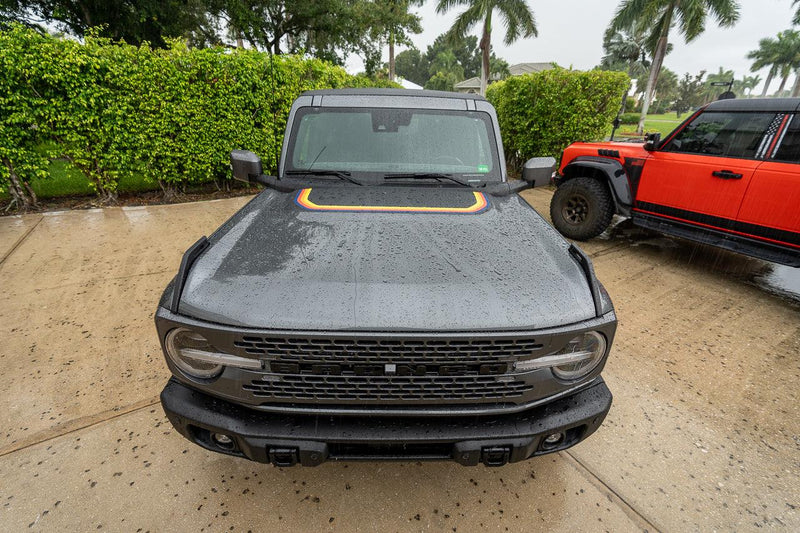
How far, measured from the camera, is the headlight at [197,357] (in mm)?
1331

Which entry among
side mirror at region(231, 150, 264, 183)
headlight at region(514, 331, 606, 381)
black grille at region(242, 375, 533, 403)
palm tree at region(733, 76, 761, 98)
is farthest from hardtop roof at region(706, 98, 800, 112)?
palm tree at region(733, 76, 761, 98)

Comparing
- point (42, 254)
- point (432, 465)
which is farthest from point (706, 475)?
point (42, 254)

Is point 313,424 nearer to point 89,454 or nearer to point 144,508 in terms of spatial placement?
point 144,508

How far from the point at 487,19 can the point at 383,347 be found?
25.5 m

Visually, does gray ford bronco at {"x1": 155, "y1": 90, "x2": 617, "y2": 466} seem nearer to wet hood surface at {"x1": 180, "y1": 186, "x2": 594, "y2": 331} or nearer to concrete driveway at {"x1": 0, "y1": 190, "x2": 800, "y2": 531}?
wet hood surface at {"x1": 180, "y1": 186, "x2": 594, "y2": 331}

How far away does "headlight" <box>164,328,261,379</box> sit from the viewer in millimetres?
1331

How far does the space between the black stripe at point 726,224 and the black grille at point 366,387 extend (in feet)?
12.1

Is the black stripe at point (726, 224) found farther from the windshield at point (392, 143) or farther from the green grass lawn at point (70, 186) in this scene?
the green grass lawn at point (70, 186)

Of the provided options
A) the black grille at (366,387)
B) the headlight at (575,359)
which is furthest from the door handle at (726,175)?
the black grille at (366,387)

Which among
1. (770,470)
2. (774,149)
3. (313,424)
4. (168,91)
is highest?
(168,91)

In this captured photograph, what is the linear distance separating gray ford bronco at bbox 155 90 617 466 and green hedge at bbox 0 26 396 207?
522 centimetres

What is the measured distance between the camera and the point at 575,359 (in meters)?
1.43

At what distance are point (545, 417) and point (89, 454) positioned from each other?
2.32 meters

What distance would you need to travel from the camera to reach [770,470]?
6.42ft
